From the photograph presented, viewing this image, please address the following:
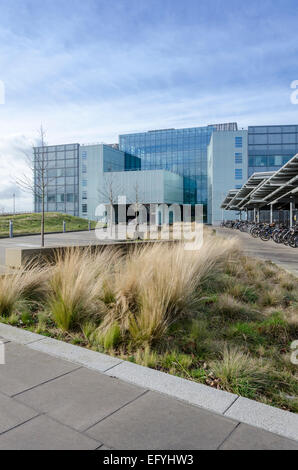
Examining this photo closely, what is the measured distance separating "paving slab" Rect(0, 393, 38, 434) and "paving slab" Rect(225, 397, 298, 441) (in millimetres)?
1446

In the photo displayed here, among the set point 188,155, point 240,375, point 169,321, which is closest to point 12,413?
point 240,375

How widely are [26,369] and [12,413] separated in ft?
2.78

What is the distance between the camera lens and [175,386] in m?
3.15

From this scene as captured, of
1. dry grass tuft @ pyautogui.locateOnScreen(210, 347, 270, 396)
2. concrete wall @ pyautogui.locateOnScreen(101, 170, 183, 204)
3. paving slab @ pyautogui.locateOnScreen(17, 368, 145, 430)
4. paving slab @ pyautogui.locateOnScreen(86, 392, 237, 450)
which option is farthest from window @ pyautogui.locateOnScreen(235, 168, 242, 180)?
paving slab @ pyautogui.locateOnScreen(86, 392, 237, 450)

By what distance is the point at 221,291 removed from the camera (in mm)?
7617

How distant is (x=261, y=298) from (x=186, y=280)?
223 centimetres

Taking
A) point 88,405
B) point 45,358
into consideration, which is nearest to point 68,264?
point 45,358

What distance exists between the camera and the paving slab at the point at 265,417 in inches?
99.3

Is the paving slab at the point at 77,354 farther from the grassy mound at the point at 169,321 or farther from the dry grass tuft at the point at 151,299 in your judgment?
the dry grass tuft at the point at 151,299

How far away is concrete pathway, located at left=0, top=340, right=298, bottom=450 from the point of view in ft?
7.69

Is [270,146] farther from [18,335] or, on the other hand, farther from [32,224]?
[18,335]

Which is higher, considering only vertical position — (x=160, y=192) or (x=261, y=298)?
(x=160, y=192)

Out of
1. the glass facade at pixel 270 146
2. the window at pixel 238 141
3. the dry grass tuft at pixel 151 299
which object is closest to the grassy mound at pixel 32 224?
the dry grass tuft at pixel 151 299
